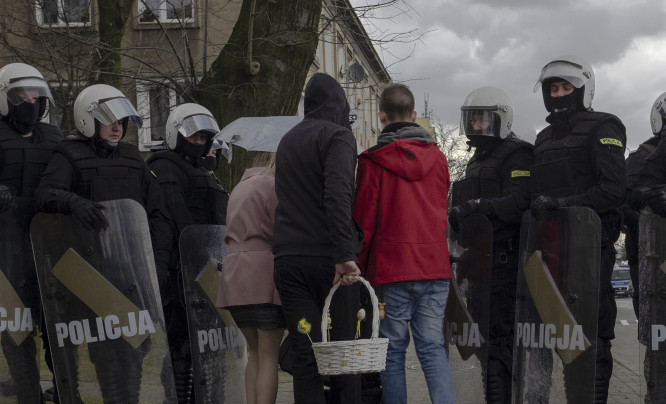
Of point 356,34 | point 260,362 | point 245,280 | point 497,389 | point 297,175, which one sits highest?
point 356,34

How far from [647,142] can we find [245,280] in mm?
3698

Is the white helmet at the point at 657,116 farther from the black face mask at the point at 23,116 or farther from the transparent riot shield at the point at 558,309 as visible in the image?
the black face mask at the point at 23,116

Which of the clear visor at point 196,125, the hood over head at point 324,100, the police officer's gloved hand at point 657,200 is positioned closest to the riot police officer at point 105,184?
the clear visor at point 196,125

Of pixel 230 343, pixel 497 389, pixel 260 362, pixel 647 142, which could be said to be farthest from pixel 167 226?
pixel 647 142

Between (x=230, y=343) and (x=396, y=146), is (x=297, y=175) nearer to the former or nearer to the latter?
(x=396, y=146)

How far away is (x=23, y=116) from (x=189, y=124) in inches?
48.9

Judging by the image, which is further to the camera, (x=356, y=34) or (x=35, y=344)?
(x=356, y=34)

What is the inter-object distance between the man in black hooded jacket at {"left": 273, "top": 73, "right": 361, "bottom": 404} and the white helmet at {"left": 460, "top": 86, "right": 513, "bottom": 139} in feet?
5.79

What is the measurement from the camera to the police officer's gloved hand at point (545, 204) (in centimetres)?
555

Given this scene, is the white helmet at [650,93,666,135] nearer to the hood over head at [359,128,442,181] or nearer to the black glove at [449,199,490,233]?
the black glove at [449,199,490,233]

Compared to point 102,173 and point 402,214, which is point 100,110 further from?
point 402,214

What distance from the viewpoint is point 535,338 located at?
5.61 m

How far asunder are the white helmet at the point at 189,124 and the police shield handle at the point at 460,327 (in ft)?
6.51

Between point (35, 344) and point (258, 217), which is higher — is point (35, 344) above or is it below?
below
